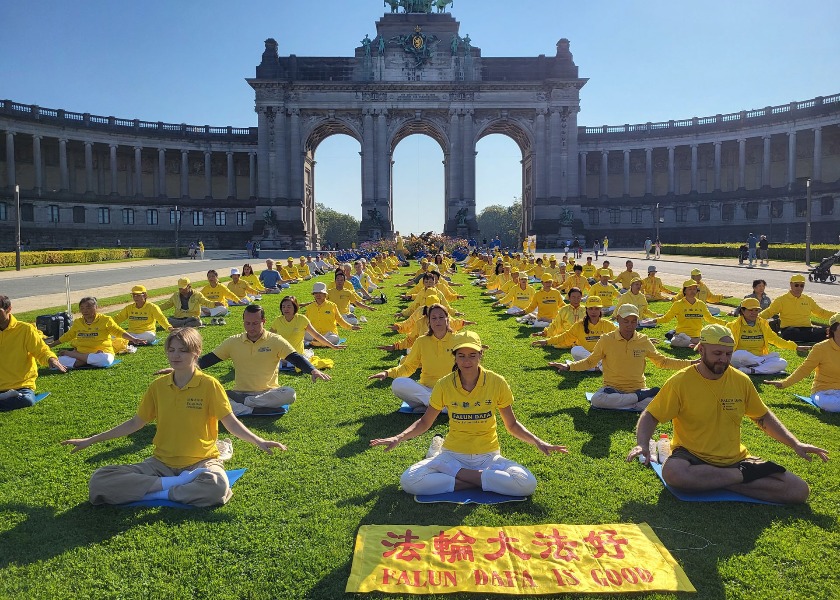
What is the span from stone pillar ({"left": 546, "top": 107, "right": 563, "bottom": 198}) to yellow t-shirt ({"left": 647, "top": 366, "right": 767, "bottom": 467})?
75935mm

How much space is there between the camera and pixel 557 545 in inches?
221

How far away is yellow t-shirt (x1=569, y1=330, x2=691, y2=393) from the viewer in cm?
967

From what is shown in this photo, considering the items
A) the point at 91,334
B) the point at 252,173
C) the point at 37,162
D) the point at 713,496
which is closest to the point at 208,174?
the point at 252,173

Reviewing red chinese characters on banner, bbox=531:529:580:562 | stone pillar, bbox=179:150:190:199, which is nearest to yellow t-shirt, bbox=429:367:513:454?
red chinese characters on banner, bbox=531:529:580:562

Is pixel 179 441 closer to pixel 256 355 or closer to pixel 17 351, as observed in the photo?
pixel 256 355

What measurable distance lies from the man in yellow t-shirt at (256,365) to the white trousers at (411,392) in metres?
1.27

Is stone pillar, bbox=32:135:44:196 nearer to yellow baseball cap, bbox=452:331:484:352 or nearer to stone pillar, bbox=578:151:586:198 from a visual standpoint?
stone pillar, bbox=578:151:586:198

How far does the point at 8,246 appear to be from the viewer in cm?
6856

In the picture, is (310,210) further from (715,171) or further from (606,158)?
(715,171)

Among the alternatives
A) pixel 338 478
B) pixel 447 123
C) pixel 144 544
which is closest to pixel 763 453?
pixel 338 478

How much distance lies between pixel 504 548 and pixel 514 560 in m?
0.20

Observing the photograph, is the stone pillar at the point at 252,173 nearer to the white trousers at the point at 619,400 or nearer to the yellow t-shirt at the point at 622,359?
the yellow t-shirt at the point at 622,359

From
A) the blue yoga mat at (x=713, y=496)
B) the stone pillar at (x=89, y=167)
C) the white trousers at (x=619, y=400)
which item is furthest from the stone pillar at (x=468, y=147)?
the blue yoga mat at (x=713, y=496)

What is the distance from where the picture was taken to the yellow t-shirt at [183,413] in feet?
21.5
